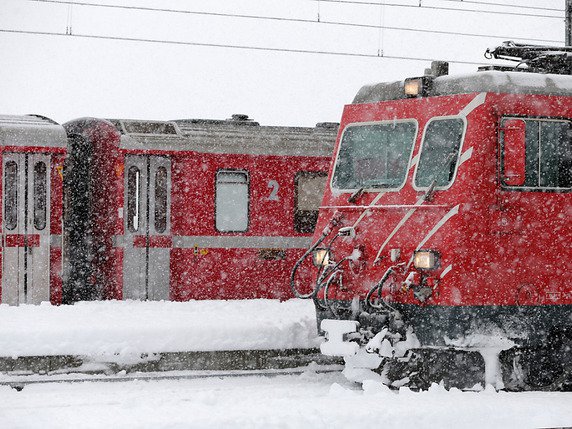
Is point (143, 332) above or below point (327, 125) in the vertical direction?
below

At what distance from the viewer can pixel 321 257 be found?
12.2m

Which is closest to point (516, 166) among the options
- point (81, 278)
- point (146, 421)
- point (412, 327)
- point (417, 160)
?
point (417, 160)

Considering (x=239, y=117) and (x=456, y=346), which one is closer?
(x=456, y=346)

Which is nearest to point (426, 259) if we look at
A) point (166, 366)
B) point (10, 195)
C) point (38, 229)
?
point (166, 366)

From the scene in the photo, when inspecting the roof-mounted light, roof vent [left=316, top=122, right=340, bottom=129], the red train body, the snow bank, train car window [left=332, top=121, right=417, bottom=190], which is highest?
the roof-mounted light

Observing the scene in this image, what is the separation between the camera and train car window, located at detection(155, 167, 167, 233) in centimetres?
1947

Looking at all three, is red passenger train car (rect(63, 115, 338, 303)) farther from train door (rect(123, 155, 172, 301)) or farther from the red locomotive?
the red locomotive

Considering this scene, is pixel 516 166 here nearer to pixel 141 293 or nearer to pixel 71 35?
pixel 141 293

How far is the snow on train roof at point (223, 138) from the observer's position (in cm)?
1955

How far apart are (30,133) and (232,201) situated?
13.1 feet

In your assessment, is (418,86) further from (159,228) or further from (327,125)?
(327,125)

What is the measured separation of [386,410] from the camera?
29.1ft

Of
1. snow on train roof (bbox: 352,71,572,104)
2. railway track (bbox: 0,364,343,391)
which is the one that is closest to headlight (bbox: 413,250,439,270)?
snow on train roof (bbox: 352,71,572,104)

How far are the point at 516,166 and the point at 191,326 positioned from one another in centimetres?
614
